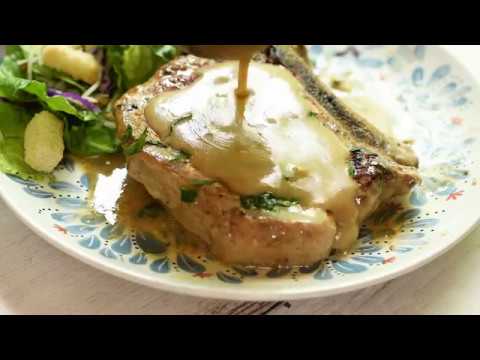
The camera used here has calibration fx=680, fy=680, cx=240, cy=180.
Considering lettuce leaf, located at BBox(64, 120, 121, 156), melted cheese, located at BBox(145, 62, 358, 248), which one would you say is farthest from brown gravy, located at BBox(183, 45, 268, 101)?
lettuce leaf, located at BBox(64, 120, 121, 156)

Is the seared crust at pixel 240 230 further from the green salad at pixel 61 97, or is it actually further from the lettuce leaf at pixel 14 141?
the lettuce leaf at pixel 14 141

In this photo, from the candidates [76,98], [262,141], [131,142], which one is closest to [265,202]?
[262,141]

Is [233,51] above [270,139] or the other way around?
above

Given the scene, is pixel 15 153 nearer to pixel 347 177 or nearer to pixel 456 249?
pixel 347 177

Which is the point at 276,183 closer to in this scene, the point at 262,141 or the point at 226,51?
the point at 262,141

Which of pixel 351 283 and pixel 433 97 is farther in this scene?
pixel 433 97

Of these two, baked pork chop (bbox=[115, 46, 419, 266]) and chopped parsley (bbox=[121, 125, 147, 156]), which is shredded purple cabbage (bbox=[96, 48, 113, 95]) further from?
chopped parsley (bbox=[121, 125, 147, 156])

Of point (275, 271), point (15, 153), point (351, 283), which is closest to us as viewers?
point (351, 283)

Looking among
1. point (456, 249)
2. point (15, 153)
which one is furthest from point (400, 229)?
point (15, 153)

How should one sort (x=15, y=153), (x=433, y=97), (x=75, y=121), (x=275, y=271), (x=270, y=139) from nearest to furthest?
1. (x=275, y=271)
2. (x=270, y=139)
3. (x=15, y=153)
4. (x=75, y=121)
5. (x=433, y=97)
